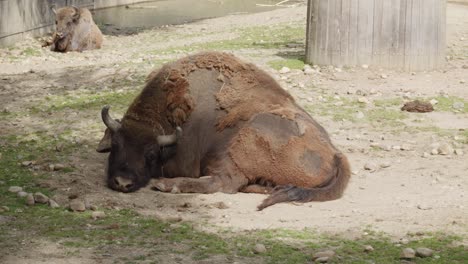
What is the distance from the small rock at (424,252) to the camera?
5.91 m

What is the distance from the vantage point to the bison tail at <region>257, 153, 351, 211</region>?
7457 mm

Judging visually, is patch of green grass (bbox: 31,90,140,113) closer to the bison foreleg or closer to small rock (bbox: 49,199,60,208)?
the bison foreleg

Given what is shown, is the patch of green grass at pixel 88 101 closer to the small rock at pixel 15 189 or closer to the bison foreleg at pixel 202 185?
the bison foreleg at pixel 202 185

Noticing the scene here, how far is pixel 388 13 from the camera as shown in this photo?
511 inches

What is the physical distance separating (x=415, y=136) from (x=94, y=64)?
19.7ft

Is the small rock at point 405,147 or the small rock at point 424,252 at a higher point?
the small rock at point 424,252

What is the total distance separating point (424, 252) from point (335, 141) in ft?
11.8

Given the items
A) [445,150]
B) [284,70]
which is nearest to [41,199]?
[445,150]

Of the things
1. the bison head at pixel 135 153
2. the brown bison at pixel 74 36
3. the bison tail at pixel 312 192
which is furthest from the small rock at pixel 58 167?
the brown bison at pixel 74 36

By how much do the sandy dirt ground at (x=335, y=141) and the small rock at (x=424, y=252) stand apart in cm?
55

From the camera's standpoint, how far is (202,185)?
7.89 m

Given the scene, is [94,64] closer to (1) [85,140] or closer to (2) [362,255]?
(1) [85,140]

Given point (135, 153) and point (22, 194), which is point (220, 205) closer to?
point (135, 153)

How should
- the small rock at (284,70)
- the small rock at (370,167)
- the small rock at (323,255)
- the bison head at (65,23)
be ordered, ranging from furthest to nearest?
the bison head at (65,23) < the small rock at (284,70) < the small rock at (370,167) < the small rock at (323,255)
